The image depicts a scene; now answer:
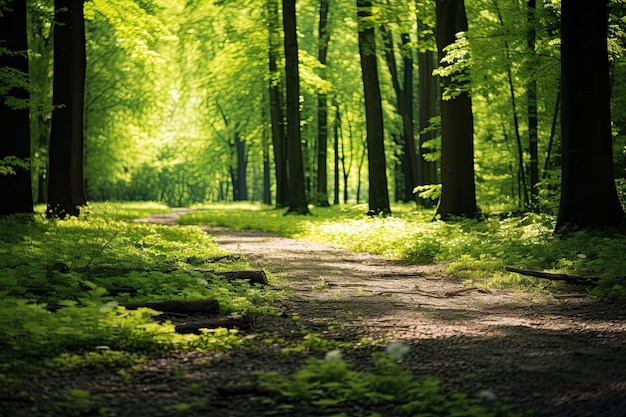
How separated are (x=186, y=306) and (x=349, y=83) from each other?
2817cm

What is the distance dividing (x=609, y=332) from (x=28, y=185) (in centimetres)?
1245

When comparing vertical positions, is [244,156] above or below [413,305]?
above

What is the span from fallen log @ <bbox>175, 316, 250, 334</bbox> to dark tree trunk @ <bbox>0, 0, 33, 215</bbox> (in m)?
9.55

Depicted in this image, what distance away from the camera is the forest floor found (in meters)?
4.00

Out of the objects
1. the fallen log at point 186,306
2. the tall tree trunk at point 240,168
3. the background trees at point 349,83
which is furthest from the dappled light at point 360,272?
the tall tree trunk at point 240,168

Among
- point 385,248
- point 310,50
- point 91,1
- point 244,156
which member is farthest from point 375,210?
point 244,156

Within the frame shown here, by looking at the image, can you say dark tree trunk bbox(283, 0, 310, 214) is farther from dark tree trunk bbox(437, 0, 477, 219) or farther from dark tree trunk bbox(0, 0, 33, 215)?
dark tree trunk bbox(0, 0, 33, 215)

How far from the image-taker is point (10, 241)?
10531 mm

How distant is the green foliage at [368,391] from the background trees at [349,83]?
7.88 m

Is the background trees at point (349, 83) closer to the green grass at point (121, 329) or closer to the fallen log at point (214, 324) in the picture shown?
the green grass at point (121, 329)

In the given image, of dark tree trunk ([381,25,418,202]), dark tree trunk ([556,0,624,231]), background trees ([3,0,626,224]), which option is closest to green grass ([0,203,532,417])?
dark tree trunk ([556,0,624,231])

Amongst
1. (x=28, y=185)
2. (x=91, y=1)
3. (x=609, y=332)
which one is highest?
(x=91, y=1)

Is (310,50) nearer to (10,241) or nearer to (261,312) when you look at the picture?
(10,241)

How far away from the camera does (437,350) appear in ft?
17.4
